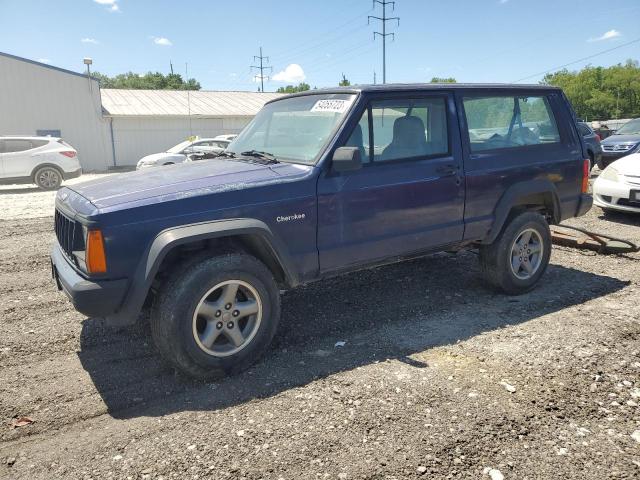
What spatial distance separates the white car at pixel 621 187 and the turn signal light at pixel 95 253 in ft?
26.1

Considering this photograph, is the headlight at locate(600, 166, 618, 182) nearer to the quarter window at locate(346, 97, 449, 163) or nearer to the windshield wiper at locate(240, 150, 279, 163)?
the quarter window at locate(346, 97, 449, 163)

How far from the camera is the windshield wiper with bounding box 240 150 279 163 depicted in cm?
406

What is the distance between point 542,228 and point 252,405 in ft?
11.6

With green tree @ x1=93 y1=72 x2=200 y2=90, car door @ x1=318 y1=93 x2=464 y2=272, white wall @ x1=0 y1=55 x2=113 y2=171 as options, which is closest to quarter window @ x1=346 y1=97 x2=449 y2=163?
car door @ x1=318 y1=93 x2=464 y2=272

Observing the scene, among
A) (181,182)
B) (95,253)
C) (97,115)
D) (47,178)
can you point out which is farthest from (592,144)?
(97,115)

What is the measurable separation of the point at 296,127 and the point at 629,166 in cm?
653

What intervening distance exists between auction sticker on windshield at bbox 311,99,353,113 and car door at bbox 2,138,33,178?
14801 mm

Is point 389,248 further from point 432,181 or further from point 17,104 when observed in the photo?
point 17,104

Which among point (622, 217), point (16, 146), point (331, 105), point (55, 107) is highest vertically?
point (55, 107)

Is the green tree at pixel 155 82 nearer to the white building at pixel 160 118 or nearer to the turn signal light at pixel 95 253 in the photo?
the white building at pixel 160 118

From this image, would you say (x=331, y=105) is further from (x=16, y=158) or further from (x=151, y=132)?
(x=151, y=132)

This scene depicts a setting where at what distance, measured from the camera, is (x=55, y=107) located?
24875mm

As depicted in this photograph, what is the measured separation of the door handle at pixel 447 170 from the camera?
14.1 feet

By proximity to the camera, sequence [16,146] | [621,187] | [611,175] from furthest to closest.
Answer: [16,146] < [611,175] < [621,187]
